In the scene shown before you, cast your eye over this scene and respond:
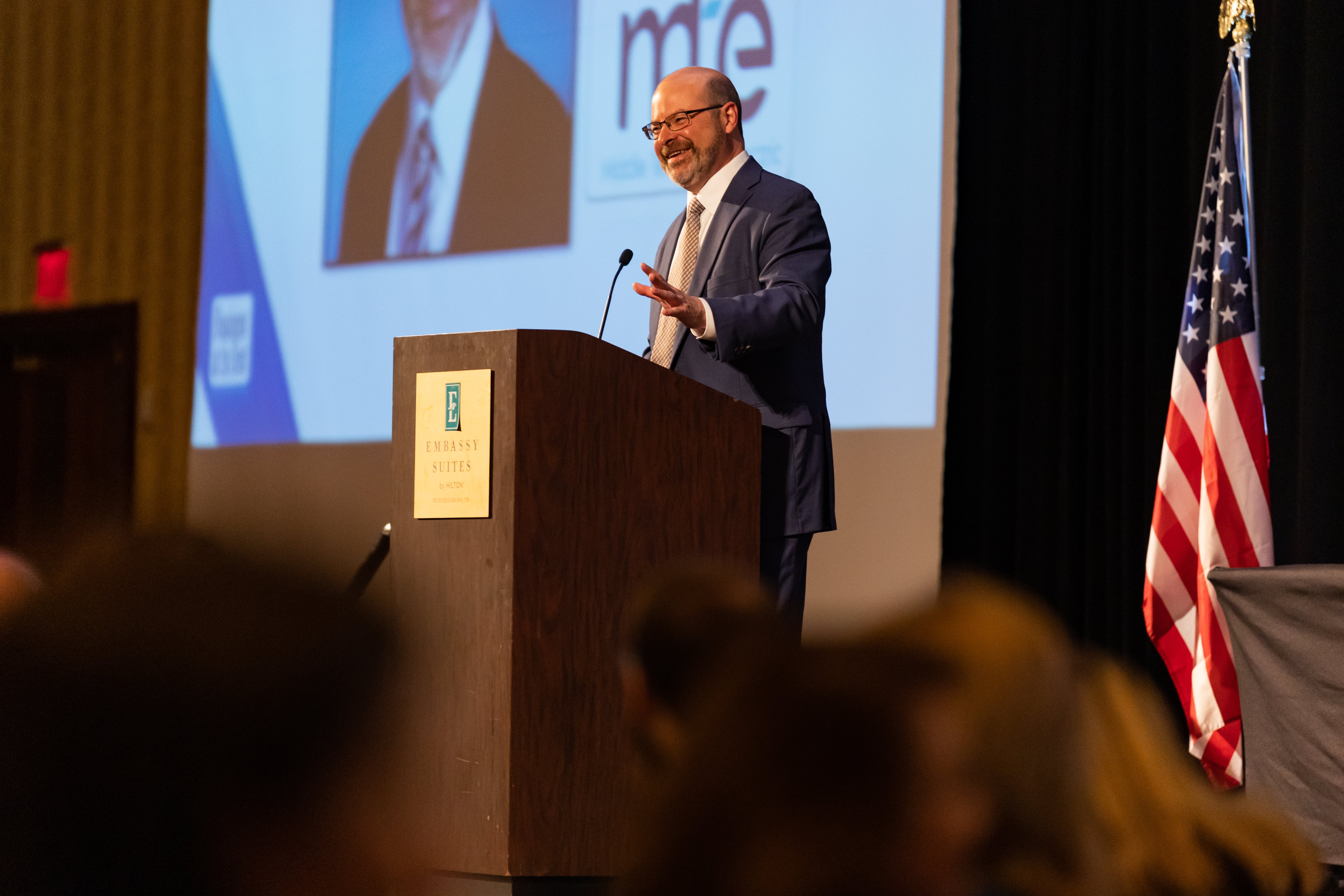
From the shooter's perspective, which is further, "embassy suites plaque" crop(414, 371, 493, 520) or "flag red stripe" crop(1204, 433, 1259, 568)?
"flag red stripe" crop(1204, 433, 1259, 568)

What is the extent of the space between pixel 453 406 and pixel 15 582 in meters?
1.07

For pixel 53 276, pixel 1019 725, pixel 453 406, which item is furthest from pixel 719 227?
pixel 53 276

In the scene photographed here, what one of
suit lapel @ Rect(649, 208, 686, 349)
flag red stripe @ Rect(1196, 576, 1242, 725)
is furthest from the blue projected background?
suit lapel @ Rect(649, 208, 686, 349)

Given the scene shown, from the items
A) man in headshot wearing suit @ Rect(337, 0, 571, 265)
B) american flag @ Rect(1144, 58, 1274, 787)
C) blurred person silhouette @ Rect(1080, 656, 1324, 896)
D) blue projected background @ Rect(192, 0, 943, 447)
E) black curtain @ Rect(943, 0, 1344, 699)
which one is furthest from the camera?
man in headshot wearing suit @ Rect(337, 0, 571, 265)

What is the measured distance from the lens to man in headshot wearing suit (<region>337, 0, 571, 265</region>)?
196 inches

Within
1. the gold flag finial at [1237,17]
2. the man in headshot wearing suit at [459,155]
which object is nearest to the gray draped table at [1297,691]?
the gold flag finial at [1237,17]

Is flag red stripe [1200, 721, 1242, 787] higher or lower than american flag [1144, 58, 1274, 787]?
lower

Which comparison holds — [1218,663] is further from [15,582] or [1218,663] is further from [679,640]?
[679,640]

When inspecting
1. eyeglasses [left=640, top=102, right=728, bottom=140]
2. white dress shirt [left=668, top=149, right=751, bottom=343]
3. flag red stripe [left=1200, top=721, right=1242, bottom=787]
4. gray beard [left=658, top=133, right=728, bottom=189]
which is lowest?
flag red stripe [left=1200, top=721, right=1242, bottom=787]

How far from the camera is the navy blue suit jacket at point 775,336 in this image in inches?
109

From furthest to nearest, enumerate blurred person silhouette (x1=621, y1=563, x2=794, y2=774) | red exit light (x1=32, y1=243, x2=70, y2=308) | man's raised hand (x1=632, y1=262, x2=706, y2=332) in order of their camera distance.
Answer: red exit light (x1=32, y1=243, x2=70, y2=308) < man's raised hand (x1=632, y1=262, x2=706, y2=332) < blurred person silhouette (x1=621, y1=563, x2=794, y2=774)

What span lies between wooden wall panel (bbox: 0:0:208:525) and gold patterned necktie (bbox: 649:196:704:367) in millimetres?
3724

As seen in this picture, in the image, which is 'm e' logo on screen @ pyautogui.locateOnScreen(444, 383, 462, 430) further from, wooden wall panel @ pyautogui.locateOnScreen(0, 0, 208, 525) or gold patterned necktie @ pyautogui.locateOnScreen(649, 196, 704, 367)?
wooden wall panel @ pyautogui.locateOnScreen(0, 0, 208, 525)

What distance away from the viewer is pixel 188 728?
44 centimetres
